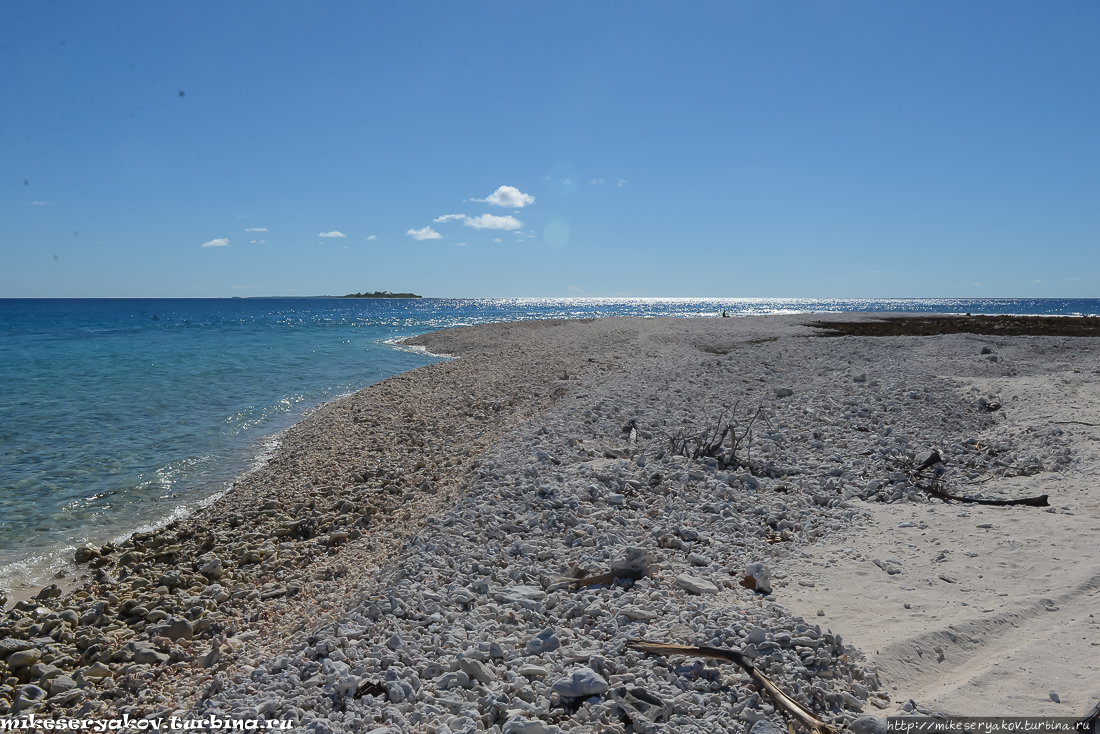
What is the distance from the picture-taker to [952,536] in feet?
16.6

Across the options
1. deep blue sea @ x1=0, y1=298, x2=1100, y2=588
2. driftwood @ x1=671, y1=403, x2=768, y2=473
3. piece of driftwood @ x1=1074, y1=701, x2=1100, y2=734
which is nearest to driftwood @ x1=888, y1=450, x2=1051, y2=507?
driftwood @ x1=671, y1=403, x2=768, y2=473

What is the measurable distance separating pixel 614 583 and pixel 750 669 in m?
1.33

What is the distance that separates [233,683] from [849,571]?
4.54m

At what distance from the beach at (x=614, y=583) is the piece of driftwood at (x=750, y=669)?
0.04 m

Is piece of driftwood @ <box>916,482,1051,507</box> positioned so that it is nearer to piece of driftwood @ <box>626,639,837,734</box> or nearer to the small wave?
piece of driftwood @ <box>626,639,837,734</box>

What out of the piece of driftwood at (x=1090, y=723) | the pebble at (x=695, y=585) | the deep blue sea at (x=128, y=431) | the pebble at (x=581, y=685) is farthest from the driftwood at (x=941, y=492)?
the deep blue sea at (x=128, y=431)

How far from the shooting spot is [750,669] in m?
3.12

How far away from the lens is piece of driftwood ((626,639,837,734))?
2764 mm

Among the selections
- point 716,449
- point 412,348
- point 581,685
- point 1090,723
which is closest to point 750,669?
point 581,685

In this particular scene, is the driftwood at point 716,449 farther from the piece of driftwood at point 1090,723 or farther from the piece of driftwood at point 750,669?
the piece of driftwood at point 1090,723

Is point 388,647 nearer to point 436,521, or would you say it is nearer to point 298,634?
point 298,634

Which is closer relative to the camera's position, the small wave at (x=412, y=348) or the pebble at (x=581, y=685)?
the pebble at (x=581, y=685)

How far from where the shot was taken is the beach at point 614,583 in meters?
3.12

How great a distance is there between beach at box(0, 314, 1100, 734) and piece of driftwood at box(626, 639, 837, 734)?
4 cm
